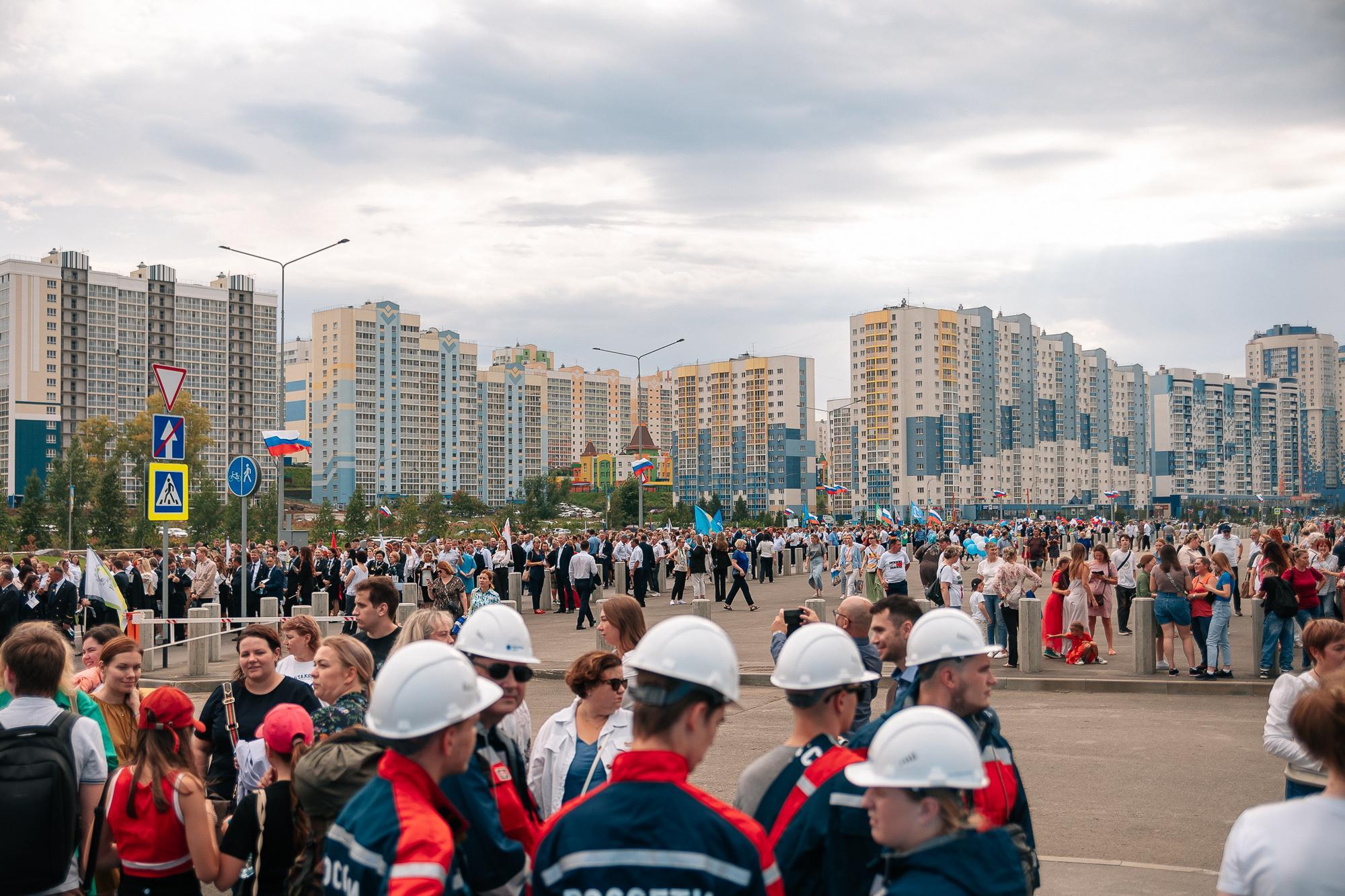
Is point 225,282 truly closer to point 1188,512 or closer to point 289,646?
point 1188,512

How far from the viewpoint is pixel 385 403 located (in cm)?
15712

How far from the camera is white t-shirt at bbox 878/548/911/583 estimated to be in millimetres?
21484

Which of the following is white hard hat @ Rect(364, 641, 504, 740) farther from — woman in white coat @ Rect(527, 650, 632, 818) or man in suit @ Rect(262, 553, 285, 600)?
man in suit @ Rect(262, 553, 285, 600)

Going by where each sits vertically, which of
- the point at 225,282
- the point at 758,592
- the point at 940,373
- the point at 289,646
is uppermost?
the point at 225,282

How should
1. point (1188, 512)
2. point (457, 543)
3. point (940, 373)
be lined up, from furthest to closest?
point (940, 373) < point (1188, 512) < point (457, 543)

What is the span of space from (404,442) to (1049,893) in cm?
16174

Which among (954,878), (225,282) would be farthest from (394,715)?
(225,282)

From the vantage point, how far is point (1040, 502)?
16250 cm

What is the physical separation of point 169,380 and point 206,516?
213ft

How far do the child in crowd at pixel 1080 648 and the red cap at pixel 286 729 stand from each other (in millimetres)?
14568

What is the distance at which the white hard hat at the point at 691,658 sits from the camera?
9.06 feet

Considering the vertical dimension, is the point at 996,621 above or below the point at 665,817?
below

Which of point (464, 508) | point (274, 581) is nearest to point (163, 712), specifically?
point (274, 581)

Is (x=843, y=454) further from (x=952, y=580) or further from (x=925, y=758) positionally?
(x=925, y=758)
